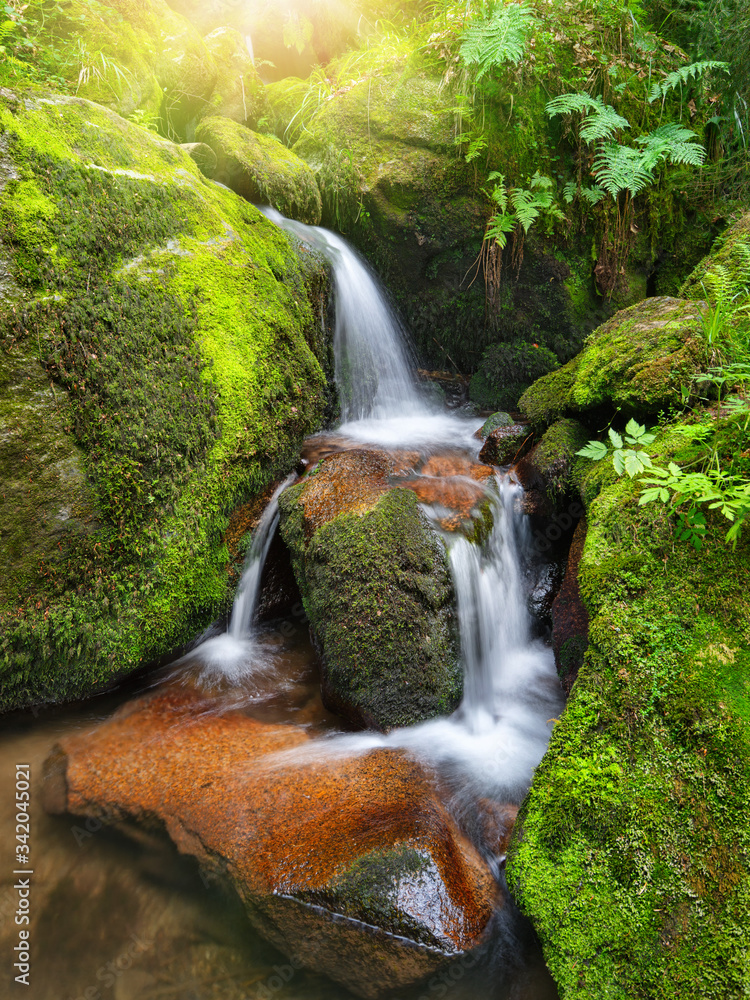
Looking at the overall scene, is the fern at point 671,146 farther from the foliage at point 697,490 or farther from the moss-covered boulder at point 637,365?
the foliage at point 697,490

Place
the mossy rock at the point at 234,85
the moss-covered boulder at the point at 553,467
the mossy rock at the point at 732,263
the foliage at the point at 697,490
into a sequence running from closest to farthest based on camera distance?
1. the foliage at the point at 697,490
2. the mossy rock at the point at 732,263
3. the moss-covered boulder at the point at 553,467
4. the mossy rock at the point at 234,85

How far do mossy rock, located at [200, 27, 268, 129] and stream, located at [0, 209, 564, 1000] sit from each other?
5.43 m

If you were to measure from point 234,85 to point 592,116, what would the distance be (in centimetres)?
498

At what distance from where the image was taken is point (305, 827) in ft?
8.13

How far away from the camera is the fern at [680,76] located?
557 centimetres

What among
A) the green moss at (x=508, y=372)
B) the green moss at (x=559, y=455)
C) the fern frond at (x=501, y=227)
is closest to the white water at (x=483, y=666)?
the green moss at (x=559, y=455)

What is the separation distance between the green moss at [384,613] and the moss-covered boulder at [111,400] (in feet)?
3.10

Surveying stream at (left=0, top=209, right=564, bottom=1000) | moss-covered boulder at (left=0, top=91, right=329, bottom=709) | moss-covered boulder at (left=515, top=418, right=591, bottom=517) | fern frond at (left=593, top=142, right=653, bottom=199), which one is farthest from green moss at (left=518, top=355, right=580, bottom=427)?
fern frond at (left=593, top=142, right=653, bottom=199)

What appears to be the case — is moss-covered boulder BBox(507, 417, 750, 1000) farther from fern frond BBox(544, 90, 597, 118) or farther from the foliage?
fern frond BBox(544, 90, 597, 118)

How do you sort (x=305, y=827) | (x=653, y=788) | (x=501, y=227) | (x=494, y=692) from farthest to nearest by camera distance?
(x=501, y=227) < (x=494, y=692) < (x=305, y=827) < (x=653, y=788)

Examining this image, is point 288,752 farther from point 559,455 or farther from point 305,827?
point 559,455

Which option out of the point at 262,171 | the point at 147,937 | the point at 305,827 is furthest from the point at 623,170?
the point at 147,937

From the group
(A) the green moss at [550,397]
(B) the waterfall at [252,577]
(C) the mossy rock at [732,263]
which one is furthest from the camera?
(A) the green moss at [550,397]

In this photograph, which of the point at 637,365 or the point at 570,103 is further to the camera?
the point at 570,103
